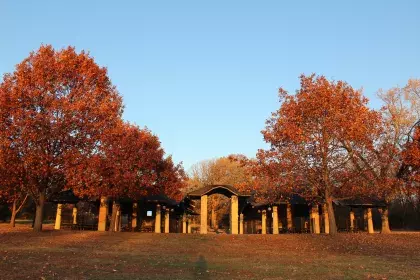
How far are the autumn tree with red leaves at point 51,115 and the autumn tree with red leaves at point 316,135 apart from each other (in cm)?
1140

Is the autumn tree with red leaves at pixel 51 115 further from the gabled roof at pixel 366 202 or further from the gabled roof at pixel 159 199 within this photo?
the gabled roof at pixel 366 202

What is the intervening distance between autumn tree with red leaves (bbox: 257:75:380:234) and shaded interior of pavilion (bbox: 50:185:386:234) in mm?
6866

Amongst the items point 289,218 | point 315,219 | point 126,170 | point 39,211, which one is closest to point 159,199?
point 126,170

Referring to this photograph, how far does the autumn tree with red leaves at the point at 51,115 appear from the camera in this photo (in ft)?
78.2

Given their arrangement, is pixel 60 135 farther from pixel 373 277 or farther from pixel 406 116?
pixel 406 116

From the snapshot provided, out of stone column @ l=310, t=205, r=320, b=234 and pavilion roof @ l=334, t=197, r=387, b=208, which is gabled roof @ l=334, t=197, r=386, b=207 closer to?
pavilion roof @ l=334, t=197, r=387, b=208

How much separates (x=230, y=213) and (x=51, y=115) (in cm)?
1952

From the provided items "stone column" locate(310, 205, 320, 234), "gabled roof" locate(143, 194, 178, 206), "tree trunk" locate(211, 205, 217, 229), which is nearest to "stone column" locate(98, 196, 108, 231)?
"gabled roof" locate(143, 194, 178, 206)

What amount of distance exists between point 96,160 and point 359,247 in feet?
53.3

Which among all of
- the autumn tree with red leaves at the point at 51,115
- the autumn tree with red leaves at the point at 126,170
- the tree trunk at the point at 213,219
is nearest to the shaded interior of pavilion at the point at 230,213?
the autumn tree with red leaves at the point at 126,170

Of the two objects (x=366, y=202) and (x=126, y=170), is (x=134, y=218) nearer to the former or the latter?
(x=126, y=170)

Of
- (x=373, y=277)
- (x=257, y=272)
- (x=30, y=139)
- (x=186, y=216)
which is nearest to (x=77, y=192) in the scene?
(x=30, y=139)

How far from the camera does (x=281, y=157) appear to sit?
25.0 meters

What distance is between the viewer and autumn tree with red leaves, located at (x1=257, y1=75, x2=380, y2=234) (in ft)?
79.9
